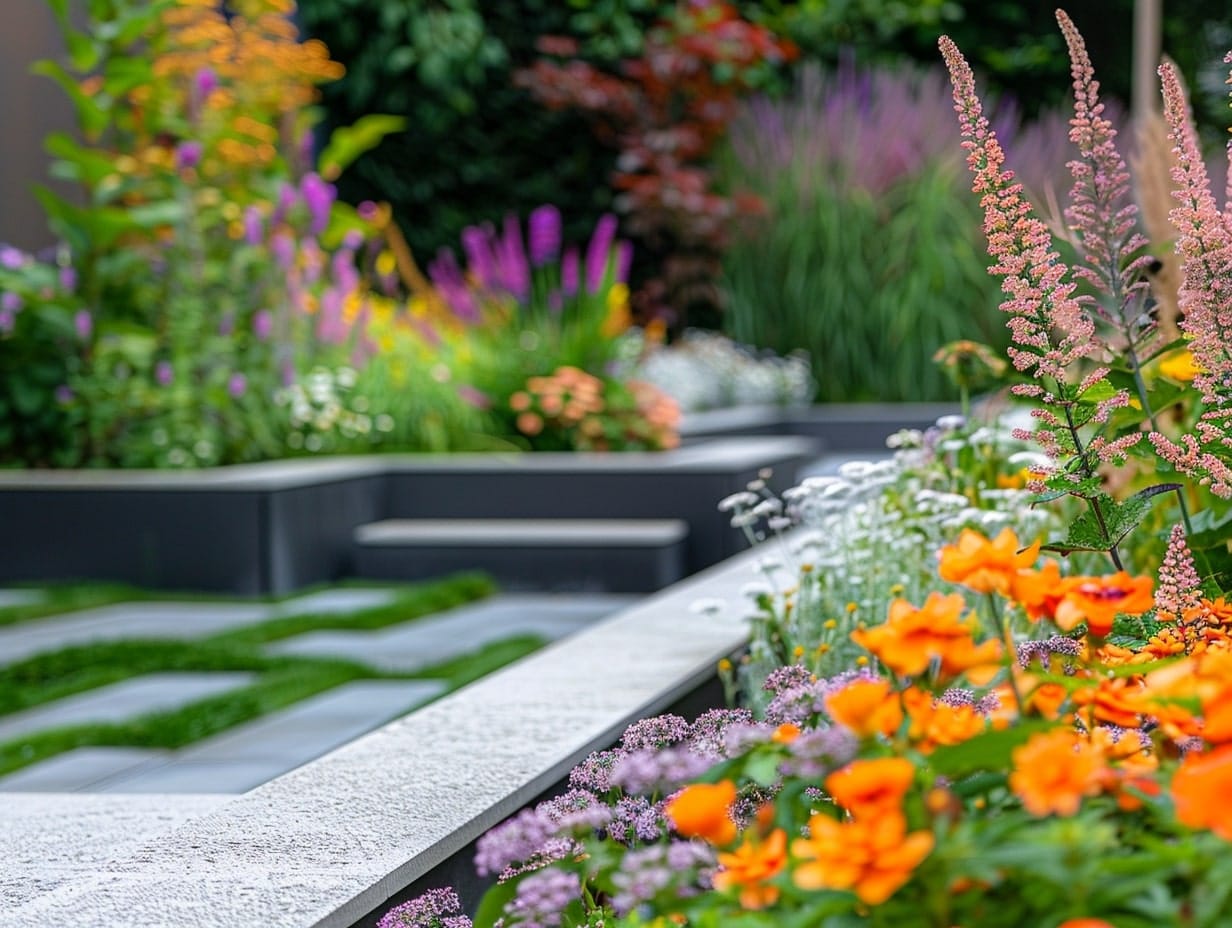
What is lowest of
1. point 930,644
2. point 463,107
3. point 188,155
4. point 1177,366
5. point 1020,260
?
point 930,644

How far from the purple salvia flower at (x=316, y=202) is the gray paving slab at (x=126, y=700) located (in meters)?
2.99

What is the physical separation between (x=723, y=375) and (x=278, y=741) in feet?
19.6

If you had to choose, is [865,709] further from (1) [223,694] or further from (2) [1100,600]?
(1) [223,694]

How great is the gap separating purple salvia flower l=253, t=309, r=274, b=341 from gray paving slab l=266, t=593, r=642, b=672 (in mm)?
1487

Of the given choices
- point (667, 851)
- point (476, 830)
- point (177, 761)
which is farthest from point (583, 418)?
point (667, 851)

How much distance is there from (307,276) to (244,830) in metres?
5.08

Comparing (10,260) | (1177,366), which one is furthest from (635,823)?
(10,260)

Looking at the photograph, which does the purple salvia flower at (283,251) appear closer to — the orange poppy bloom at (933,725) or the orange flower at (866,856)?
the orange poppy bloom at (933,725)

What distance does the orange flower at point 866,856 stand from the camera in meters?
0.82

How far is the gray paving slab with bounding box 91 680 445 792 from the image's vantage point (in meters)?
3.03

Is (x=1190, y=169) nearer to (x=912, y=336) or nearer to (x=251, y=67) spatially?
(x=251, y=67)

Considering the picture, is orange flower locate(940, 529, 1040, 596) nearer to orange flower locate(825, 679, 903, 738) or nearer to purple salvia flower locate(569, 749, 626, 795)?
orange flower locate(825, 679, 903, 738)

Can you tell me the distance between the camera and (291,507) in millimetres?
5477

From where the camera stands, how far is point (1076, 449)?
5.47 ft
